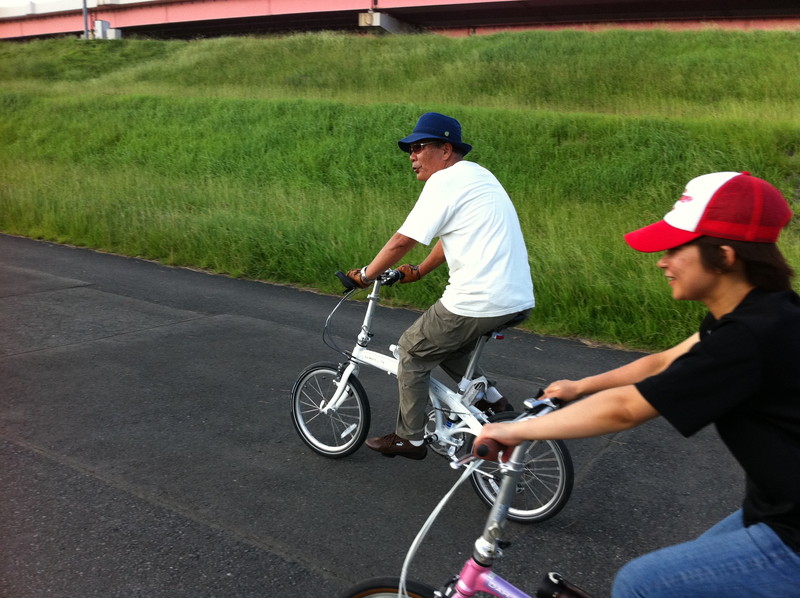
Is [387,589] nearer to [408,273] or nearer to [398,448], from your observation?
[398,448]

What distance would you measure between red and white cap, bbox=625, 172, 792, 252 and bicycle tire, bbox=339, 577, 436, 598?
1238 mm

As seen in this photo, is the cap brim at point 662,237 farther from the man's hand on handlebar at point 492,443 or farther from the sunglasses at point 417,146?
the sunglasses at point 417,146

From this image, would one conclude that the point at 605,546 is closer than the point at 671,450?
Yes

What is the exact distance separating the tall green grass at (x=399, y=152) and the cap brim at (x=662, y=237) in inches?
228

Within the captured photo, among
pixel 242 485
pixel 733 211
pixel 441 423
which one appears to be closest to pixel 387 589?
pixel 733 211

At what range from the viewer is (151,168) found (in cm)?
1931

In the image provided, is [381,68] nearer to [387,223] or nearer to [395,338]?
[387,223]

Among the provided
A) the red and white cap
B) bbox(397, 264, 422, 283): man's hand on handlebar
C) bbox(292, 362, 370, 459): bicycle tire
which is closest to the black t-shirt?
the red and white cap

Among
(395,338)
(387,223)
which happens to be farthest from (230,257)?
(395,338)

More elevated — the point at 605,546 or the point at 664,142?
the point at 664,142

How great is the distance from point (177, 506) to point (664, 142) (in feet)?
45.1

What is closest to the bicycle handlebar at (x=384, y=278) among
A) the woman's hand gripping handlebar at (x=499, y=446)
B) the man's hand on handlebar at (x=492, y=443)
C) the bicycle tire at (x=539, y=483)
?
the bicycle tire at (x=539, y=483)

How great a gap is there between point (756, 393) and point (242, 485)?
336cm

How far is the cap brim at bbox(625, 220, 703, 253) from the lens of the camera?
1.86 metres
